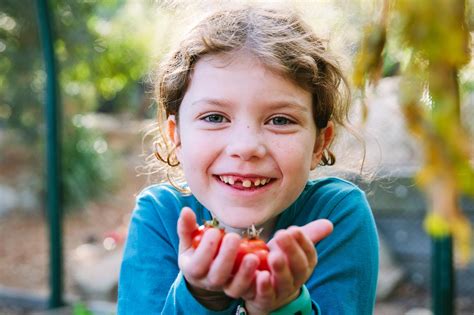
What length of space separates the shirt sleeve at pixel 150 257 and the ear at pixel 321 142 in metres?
0.43

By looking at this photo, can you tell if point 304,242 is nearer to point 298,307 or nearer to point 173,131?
point 298,307

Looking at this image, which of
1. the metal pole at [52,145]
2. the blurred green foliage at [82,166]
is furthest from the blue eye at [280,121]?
the blurred green foliage at [82,166]

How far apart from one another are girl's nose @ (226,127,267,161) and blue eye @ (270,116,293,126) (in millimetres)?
82

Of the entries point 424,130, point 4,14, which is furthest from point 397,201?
point 424,130

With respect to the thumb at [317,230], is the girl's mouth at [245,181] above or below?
above

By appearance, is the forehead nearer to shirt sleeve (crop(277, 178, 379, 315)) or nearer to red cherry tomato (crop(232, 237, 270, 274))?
shirt sleeve (crop(277, 178, 379, 315))

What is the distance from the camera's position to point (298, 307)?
61.4 inches

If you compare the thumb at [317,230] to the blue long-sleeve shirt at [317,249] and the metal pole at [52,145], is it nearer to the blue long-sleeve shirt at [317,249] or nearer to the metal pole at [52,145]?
the blue long-sleeve shirt at [317,249]

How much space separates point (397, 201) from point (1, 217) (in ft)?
16.9

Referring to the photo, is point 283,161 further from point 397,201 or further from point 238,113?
point 397,201

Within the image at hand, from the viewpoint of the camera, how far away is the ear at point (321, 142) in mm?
2111

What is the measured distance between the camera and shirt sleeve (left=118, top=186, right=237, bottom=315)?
1969mm

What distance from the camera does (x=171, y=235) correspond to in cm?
209

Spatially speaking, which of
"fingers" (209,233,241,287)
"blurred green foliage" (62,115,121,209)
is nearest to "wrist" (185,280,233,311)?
"fingers" (209,233,241,287)
